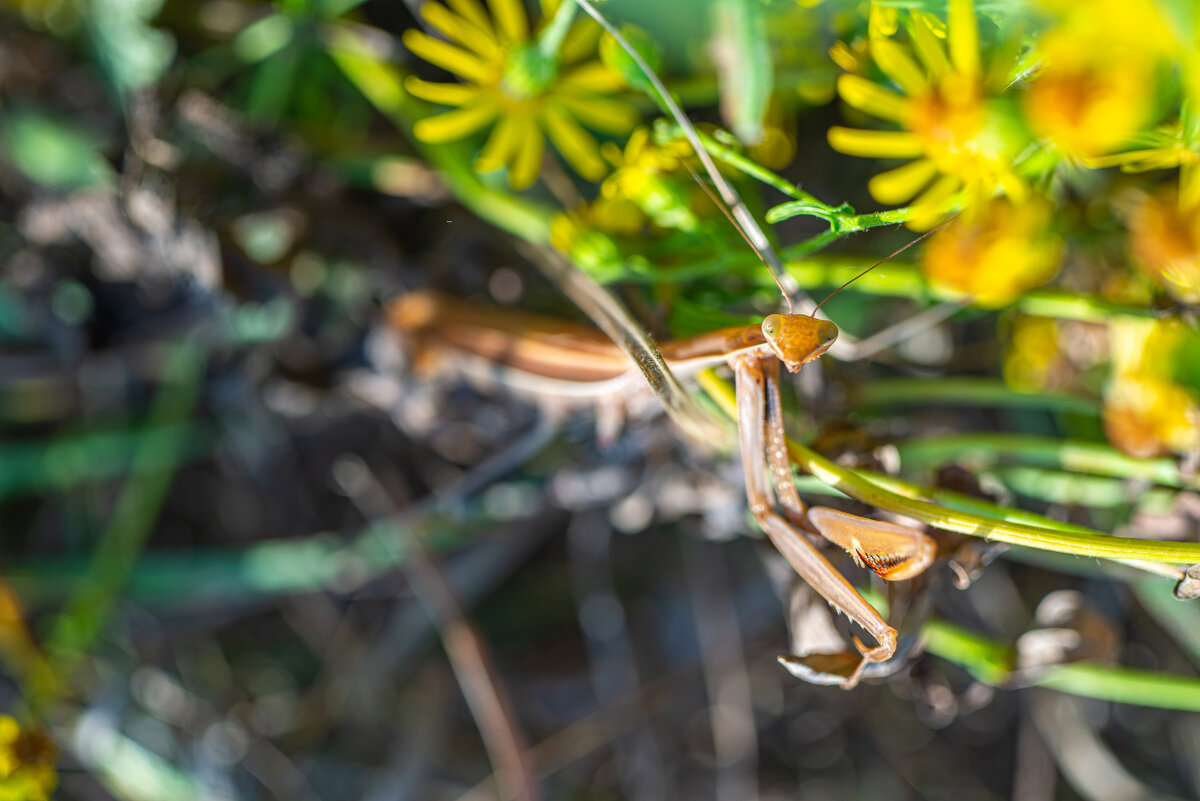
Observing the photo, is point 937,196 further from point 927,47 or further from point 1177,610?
point 1177,610

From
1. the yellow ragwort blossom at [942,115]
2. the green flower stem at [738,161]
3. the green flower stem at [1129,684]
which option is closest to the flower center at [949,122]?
the yellow ragwort blossom at [942,115]

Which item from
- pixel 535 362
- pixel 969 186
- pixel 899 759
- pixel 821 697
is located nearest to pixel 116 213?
pixel 535 362

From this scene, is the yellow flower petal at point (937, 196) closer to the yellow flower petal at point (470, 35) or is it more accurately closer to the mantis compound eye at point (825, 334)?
the mantis compound eye at point (825, 334)

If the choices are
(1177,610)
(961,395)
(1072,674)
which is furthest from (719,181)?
(1177,610)

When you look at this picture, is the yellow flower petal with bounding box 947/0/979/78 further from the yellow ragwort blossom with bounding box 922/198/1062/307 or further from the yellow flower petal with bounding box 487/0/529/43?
the yellow flower petal with bounding box 487/0/529/43

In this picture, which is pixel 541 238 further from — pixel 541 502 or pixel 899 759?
pixel 899 759

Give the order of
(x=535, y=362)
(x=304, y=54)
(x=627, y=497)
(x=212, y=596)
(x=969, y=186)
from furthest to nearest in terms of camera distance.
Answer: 1. (x=212, y=596)
2. (x=304, y=54)
3. (x=627, y=497)
4. (x=535, y=362)
5. (x=969, y=186)
